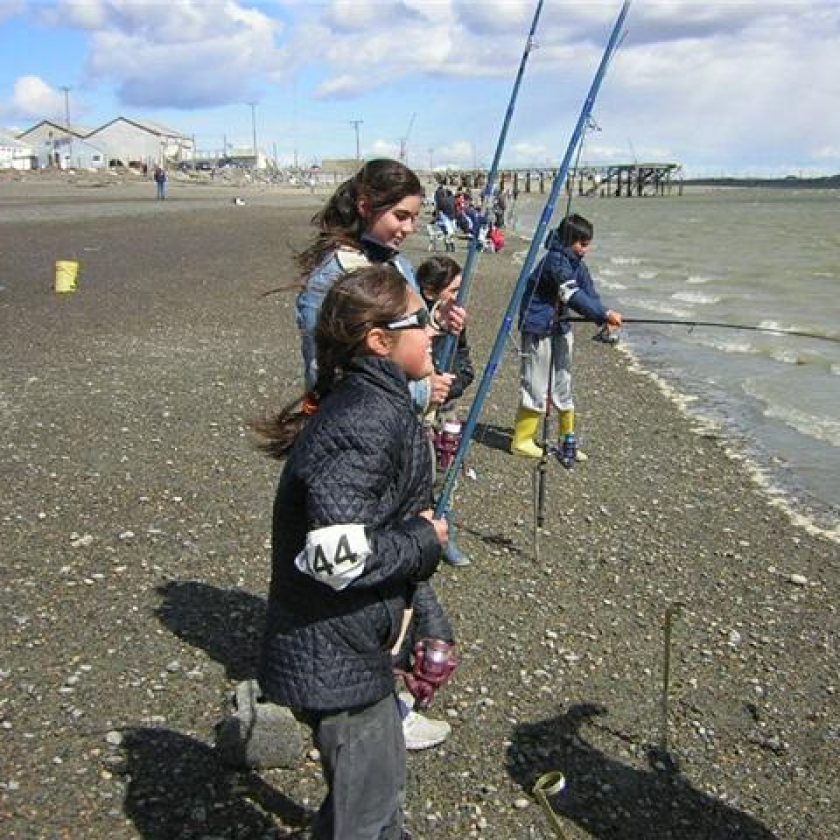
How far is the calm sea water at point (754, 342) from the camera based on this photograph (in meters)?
9.91

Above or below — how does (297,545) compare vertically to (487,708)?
above

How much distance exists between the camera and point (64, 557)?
6.01 meters

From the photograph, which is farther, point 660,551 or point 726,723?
point 660,551

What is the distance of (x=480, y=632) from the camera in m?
5.27

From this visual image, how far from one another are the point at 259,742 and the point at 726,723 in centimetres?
221

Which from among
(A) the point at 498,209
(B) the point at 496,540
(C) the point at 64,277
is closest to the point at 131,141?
(A) the point at 498,209

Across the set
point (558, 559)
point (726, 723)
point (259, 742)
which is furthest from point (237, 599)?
point (726, 723)

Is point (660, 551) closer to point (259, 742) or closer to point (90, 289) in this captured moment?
point (259, 742)

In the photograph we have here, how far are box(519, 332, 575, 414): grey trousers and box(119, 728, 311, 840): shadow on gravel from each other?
5086mm

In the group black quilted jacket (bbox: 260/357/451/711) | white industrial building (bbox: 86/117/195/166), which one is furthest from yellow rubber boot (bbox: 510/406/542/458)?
white industrial building (bbox: 86/117/195/166)

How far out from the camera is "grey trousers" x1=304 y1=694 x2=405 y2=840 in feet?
8.96

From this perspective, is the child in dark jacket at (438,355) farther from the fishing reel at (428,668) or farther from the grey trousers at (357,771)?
the grey trousers at (357,771)

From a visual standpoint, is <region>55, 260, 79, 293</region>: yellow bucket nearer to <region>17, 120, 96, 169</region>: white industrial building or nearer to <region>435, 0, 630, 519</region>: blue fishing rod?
<region>435, 0, 630, 519</region>: blue fishing rod

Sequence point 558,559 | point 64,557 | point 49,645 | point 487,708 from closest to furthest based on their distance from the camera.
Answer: point 487,708 < point 49,645 < point 64,557 < point 558,559
